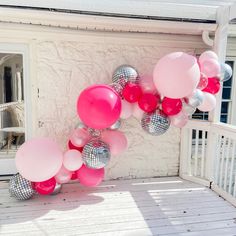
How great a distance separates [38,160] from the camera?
2.81m

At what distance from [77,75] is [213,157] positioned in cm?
241

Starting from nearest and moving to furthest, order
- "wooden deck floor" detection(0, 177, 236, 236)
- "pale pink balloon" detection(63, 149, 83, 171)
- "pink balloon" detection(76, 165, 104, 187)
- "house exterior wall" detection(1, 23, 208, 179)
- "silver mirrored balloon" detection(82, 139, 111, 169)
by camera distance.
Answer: "wooden deck floor" detection(0, 177, 236, 236)
"silver mirrored balloon" detection(82, 139, 111, 169)
"pale pink balloon" detection(63, 149, 83, 171)
"pink balloon" detection(76, 165, 104, 187)
"house exterior wall" detection(1, 23, 208, 179)

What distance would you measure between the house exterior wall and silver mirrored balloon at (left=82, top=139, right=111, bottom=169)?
870 millimetres

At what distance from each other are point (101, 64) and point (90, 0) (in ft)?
2.93

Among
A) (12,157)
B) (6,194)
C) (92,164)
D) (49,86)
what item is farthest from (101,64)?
(6,194)

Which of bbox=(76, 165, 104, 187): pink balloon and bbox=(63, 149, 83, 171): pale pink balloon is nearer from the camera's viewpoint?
bbox=(63, 149, 83, 171): pale pink balloon

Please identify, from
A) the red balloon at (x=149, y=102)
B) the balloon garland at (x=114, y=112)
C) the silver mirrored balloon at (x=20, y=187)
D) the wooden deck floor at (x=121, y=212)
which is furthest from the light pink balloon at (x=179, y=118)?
the silver mirrored balloon at (x=20, y=187)

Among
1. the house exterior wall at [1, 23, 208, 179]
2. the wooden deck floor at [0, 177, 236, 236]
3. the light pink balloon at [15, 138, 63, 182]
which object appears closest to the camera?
the wooden deck floor at [0, 177, 236, 236]

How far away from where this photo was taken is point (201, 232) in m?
2.60

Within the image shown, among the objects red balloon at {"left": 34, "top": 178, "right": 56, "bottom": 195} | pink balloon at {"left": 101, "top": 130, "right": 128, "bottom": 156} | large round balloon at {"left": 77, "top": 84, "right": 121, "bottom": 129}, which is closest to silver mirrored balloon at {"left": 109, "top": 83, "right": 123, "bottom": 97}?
large round balloon at {"left": 77, "top": 84, "right": 121, "bottom": 129}

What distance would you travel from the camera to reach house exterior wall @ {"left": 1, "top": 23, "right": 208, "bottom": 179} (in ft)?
11.5

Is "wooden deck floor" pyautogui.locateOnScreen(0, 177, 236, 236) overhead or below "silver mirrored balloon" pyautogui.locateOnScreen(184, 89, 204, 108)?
below

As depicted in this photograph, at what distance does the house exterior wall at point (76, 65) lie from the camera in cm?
352

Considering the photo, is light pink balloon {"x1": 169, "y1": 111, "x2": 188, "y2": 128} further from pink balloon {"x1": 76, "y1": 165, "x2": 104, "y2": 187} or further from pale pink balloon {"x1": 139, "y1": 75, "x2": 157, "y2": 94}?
pink balloon {"x1": 76, "y1": 165, "x2": 104, "y2": 187}
